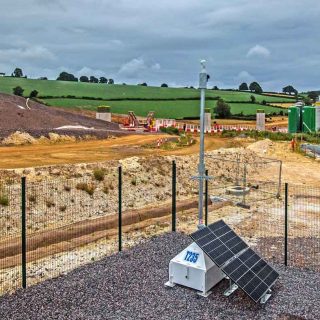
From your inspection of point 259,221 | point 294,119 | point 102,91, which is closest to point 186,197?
point 259,221

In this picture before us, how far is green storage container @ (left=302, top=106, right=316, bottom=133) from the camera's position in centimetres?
6109

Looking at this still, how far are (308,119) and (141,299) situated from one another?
185 ft

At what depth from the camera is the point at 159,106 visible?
102 m

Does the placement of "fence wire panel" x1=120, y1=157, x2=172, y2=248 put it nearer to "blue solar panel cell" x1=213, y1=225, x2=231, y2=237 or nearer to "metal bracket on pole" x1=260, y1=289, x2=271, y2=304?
"blue solar panel cell" x1=213, y1=225, x2=231, y2=237

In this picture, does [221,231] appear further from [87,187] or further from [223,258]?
[87,187]

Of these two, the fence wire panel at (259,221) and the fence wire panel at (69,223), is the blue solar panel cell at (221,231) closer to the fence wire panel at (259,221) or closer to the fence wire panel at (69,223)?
the fence wire panel at (259,221)

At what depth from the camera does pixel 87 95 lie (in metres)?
108

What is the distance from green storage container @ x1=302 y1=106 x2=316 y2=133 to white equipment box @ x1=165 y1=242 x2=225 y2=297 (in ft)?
176

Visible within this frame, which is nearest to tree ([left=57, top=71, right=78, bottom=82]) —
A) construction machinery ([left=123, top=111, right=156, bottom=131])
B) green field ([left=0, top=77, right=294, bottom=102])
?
green field ([left=0, top=77, right=294, bottom=102])

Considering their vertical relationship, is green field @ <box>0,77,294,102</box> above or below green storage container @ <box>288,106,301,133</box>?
above

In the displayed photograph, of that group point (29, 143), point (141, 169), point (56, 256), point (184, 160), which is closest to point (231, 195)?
point (141, 169)

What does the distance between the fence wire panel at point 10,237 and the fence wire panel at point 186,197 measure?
5.03 meters

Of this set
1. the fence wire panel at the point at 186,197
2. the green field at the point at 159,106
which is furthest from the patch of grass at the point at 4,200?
the green field at the point at 159,106

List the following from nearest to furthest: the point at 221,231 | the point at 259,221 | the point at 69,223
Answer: the point at 221,231 < the point at 69,223 < the point at 259,221
